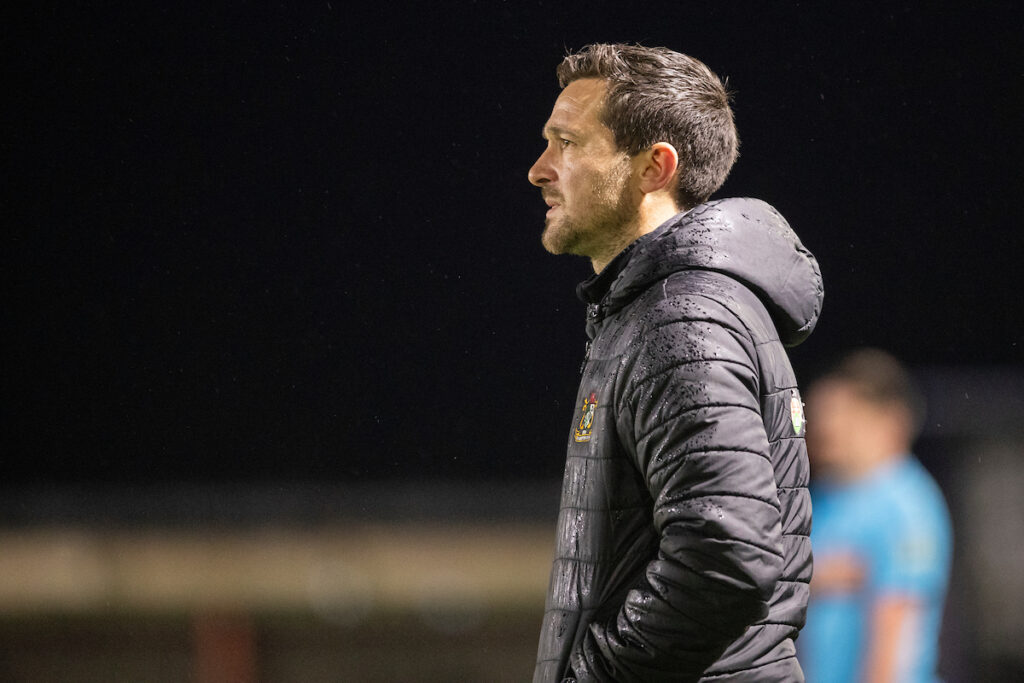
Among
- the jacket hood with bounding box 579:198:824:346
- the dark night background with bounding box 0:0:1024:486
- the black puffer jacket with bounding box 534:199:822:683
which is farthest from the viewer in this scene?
the dark night background with bounding box 0:0:1024:486

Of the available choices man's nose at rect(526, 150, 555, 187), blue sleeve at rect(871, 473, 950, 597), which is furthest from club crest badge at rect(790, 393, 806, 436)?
blue sleeve at rect(871, 473, 950, 597)

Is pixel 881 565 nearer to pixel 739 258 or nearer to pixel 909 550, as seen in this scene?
pixel 909 550

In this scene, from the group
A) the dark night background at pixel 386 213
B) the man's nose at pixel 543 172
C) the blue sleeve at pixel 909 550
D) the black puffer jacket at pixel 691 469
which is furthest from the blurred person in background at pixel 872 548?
the dark night background at pixel 386 213

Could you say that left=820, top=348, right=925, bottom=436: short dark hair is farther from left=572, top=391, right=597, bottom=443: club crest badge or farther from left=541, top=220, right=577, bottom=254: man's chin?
left=572, top=391, right=597, bottom=443: club crest badge

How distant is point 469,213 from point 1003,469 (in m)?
3.42

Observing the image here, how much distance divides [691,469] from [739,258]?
0.30 meters

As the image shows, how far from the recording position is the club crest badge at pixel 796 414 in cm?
139

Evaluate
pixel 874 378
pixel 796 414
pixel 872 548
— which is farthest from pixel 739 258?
pixel 874 378

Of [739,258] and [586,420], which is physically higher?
[739,258]

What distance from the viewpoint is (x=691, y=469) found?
47.1 inches

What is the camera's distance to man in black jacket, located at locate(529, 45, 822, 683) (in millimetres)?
1202

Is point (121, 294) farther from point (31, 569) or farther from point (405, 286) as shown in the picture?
point (31, 569)

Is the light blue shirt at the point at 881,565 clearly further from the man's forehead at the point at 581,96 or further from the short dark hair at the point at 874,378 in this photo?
the man's forehead at the point at 581,96

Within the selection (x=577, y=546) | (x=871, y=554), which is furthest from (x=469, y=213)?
(x=577, y=546)
